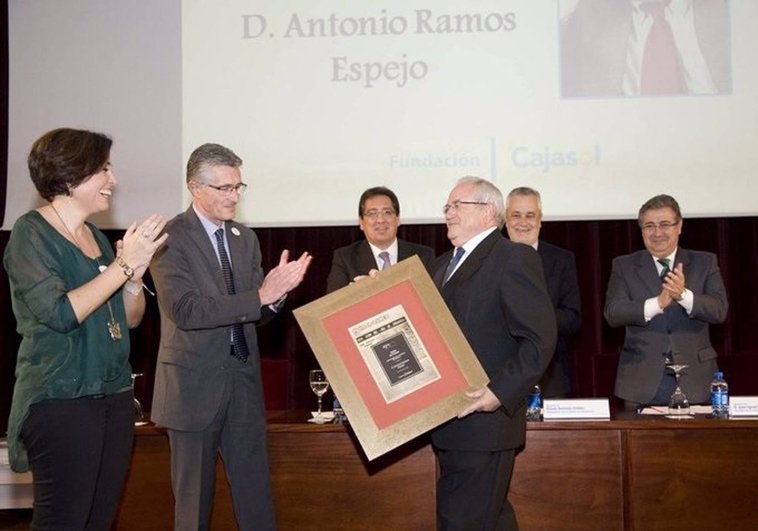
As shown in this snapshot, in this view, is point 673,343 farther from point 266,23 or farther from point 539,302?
point 266,23

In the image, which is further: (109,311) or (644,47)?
(644,47)

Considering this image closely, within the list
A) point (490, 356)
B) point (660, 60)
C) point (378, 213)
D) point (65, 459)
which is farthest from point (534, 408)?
point (660, 60)

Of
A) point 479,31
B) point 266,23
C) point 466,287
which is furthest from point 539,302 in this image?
point 266,23

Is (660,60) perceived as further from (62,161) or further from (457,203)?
(62,161)

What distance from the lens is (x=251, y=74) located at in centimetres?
523

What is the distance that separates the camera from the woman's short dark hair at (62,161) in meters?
2.47

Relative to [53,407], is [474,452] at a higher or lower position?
lower

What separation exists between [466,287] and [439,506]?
0.71m

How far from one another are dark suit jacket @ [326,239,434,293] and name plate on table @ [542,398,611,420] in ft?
3.44

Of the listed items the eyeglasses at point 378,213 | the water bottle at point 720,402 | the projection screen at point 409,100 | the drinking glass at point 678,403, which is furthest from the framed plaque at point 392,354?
the projection screen at point 409,100

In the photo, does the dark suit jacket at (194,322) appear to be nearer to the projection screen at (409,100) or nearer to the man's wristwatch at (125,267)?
the man's wristwatch at (125,267)

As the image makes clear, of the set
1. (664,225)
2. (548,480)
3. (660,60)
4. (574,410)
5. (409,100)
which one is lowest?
(548,480)

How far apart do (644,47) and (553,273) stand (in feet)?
5.07

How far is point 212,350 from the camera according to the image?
3.12 metres
